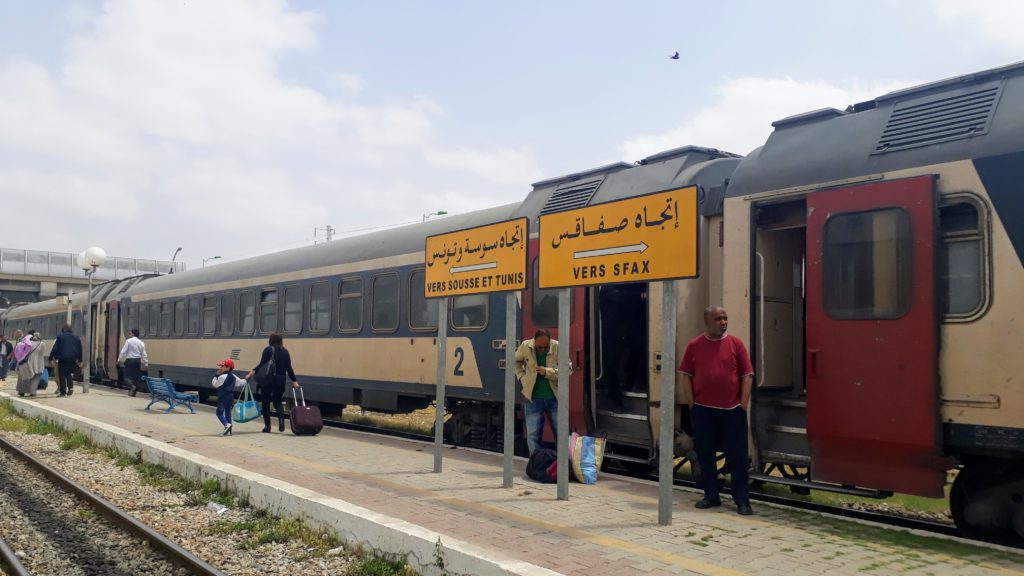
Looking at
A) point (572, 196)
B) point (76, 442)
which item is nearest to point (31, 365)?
point (76, 442)

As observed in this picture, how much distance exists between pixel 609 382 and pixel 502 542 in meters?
3.75

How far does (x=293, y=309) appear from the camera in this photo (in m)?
15.0

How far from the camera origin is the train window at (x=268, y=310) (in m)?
15.6

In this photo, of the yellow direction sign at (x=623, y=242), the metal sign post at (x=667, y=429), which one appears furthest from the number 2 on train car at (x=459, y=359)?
the metal sign post at (x=667, y=429)

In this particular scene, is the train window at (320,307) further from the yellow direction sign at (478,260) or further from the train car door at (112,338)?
the train car door at (112,338)

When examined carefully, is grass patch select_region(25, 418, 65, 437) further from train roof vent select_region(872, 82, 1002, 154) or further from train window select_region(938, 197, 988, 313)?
train window select_region(938, 197, 988, 313)

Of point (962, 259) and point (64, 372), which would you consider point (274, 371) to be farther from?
point (64, 372)

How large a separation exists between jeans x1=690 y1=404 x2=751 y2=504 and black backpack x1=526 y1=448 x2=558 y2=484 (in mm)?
1638

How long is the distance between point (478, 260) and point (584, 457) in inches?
81.6

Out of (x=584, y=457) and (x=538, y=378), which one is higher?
(x=538, y=378)

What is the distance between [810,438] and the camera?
639 cm

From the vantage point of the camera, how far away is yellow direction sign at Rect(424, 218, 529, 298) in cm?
755

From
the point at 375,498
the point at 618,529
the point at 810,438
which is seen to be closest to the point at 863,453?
the point at 810,438

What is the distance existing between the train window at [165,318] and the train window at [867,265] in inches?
703
